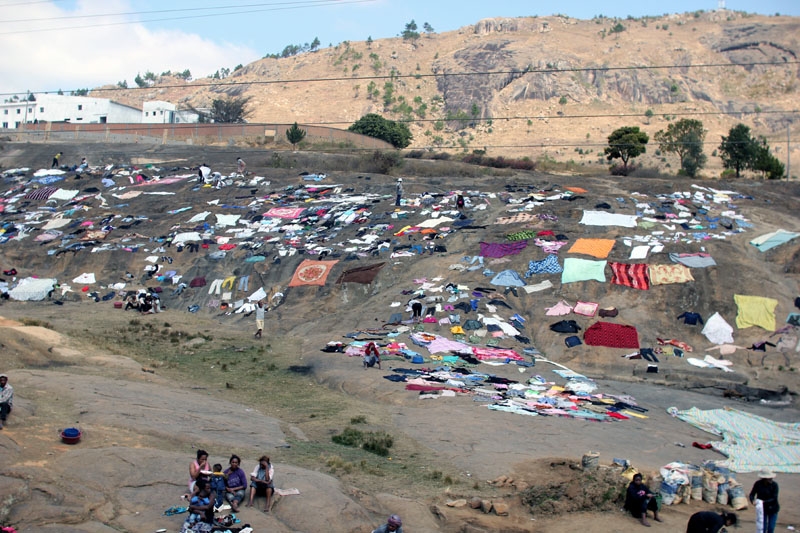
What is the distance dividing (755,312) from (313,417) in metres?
16.1

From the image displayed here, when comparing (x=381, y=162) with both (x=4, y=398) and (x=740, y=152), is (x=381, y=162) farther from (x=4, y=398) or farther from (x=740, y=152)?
(x=4, y=398)

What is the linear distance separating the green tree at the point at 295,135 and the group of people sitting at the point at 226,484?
1889 inches

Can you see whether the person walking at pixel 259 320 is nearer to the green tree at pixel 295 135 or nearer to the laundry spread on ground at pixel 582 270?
the laundry spread on ground at pixel 582 270

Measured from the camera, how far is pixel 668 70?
10388 cm

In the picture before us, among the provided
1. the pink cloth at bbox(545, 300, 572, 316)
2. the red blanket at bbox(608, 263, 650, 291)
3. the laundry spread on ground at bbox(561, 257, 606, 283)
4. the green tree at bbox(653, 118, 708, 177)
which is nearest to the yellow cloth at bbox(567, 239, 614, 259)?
the laundry spread on ground at bbox(561, 257, 606, 283)

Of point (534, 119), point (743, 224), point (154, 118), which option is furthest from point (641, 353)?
point (534, 119)

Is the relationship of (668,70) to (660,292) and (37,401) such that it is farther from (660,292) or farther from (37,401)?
(37,401)

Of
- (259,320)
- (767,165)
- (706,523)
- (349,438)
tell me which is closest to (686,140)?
(767,165)

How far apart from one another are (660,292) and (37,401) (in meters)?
20.2

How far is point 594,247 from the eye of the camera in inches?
1143

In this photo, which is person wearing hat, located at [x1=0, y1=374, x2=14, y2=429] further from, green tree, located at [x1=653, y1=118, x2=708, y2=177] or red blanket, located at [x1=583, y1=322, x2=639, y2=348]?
green tree, located at [x1=653, y1=118, x2=708, y2=177]

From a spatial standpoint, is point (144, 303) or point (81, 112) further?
point (81, 112)


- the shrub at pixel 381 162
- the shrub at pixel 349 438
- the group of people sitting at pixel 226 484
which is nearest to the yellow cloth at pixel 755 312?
the shrub at pixel 349 438

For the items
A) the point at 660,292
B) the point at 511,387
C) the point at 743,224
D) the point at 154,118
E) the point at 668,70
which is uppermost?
the point at 668,70
